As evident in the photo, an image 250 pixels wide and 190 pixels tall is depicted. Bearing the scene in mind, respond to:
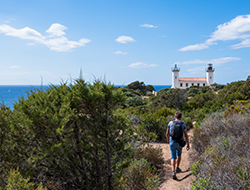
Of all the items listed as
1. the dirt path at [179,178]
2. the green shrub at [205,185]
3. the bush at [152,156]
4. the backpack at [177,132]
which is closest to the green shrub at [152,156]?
the bush at [152,156]

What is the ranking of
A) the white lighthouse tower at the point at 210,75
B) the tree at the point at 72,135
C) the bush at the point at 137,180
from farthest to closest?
the white lighthouse tower at the point at 210,75
the bush at the point at 137,180
the tree at the point at 72,135

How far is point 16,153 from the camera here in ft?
9.12

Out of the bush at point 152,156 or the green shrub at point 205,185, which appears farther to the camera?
the bush at point 152,156

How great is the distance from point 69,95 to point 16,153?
3.62ft

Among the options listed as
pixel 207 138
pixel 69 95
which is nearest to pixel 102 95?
pixel 69 95

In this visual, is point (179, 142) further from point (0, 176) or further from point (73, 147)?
point (0, 176)

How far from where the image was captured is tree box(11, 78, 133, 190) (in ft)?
8.29

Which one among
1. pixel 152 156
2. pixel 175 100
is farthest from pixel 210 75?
pixel 152 156

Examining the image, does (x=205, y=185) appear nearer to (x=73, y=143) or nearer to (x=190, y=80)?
(x=73, y=143)

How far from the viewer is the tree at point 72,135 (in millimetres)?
2525

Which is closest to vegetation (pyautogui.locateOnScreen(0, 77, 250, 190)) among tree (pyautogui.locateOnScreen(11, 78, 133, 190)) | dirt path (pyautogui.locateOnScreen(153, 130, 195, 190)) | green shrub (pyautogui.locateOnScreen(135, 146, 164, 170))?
tree (pyautogui.locateOnScreen(11, 78, 133, 190))

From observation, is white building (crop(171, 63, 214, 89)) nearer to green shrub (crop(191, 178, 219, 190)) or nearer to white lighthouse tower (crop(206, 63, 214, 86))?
white lighthouse tower (crop(206, 63, 214, 86))

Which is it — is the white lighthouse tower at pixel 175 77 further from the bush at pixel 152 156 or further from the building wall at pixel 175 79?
the bush at pixel 152 156

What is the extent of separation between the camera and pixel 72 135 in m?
2.78
